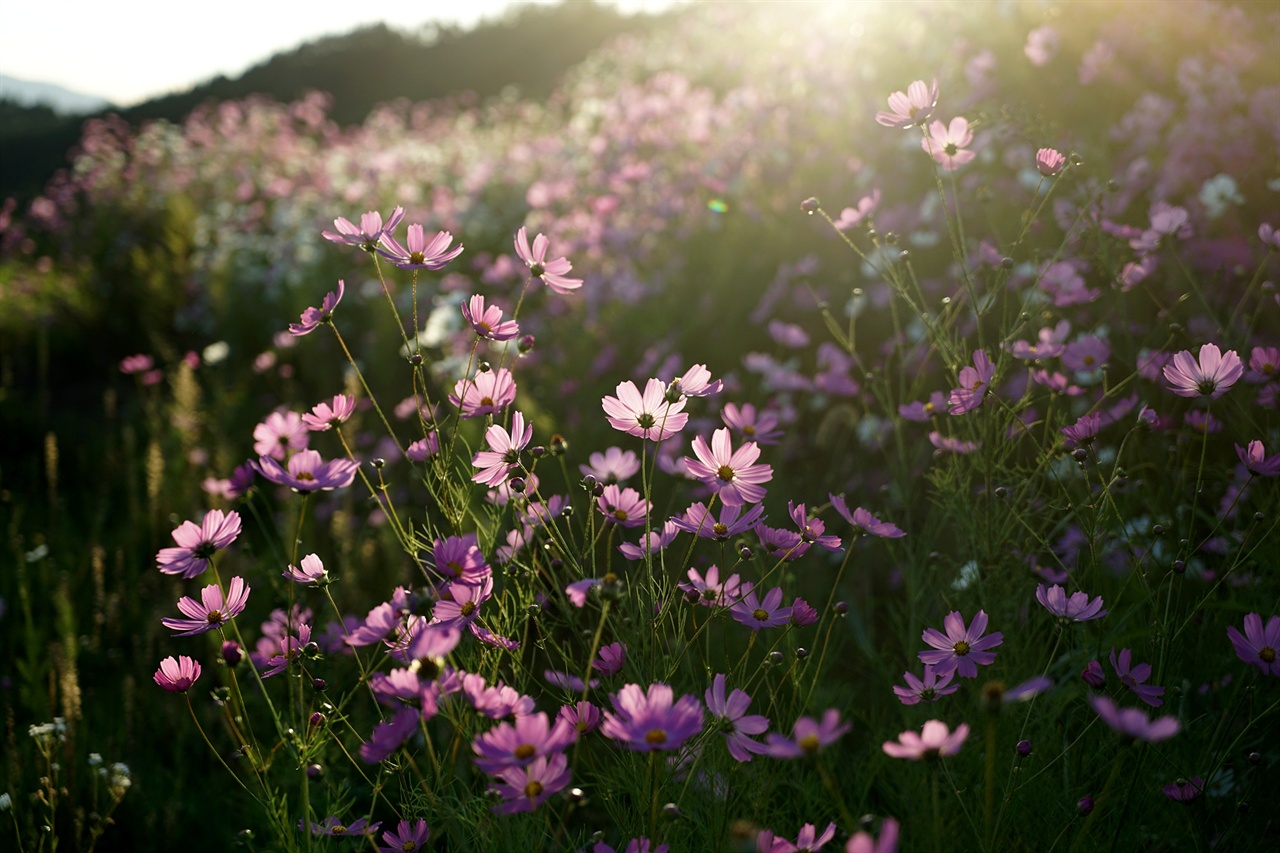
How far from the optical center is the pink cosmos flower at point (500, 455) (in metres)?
1.17

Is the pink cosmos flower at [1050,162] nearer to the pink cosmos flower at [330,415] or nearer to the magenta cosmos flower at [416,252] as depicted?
the magenta cosmos flower at [416,252]

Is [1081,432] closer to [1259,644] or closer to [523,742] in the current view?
[1259,644]

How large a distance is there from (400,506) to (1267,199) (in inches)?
116

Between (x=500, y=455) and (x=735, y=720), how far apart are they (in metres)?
0.46

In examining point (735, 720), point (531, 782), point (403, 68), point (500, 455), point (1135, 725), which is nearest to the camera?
point (1135, 725)

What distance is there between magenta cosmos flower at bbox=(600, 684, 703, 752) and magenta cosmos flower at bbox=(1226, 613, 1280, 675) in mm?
653

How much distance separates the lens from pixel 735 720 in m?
0.99

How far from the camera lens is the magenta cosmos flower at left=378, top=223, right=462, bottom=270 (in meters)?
1.27

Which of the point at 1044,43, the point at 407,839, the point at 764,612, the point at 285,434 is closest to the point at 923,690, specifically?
the point at 764,612

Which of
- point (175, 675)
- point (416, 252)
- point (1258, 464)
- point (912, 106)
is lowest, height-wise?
point (175, 675)

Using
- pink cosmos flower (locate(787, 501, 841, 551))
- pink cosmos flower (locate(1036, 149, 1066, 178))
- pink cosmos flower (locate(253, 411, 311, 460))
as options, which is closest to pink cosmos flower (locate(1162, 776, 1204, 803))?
pink cosmos flower (locate(787, 501, 841, 551))

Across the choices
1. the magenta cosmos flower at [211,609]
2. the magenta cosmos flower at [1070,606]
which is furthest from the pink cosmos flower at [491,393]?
the magenta cosmos flower at [1070,606]

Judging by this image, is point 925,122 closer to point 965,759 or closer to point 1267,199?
point 965,759

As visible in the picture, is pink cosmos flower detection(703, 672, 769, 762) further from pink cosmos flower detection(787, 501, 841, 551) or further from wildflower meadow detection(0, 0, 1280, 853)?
pink cosmos flower detection(787, 501, 841, 551)
